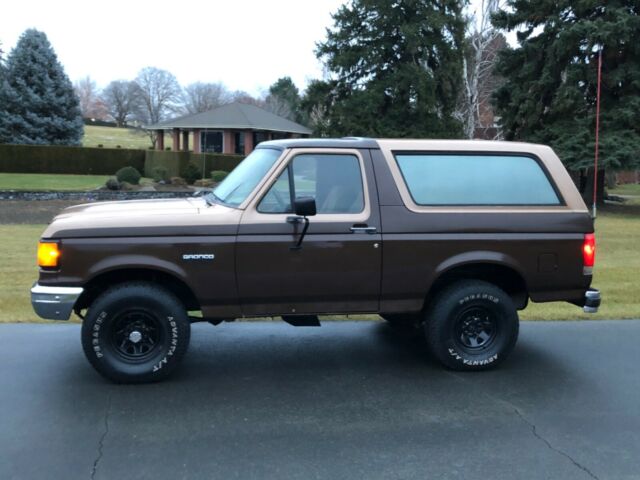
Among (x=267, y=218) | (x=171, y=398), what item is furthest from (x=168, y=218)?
(x=171, y=398)

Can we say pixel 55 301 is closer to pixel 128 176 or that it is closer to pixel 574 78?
pixel 574 78

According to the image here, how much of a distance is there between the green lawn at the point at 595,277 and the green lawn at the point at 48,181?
13.2 metres

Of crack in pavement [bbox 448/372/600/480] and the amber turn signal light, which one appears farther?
the amber turn signal light

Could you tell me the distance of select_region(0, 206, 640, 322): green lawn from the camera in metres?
7.69

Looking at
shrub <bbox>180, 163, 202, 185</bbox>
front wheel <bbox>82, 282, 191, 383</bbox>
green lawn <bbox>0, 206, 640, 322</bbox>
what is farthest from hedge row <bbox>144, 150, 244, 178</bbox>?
front wheel <bbox>82, 282, 191, 383</bbox>

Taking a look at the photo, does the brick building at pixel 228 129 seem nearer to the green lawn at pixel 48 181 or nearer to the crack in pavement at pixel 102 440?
the green lawn at pixel 48 181

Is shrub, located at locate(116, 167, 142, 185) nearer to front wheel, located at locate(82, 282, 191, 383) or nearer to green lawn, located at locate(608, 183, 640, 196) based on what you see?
front wheel, located at locate(82, 282, 191, 383)

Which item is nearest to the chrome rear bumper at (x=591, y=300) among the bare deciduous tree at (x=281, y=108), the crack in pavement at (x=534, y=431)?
the crack in pavement at (x=534, y=431)

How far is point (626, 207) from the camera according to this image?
1058 inches

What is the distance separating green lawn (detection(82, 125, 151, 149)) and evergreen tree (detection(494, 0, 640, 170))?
5757cm

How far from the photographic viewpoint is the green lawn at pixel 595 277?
769cm

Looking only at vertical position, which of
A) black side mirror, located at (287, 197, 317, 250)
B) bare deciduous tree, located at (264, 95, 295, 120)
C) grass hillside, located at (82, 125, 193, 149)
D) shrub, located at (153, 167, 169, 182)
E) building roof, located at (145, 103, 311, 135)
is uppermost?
bare deciduous tree, located at (264, 95, 295, 120)

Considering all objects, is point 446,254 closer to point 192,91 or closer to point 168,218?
point 168,218

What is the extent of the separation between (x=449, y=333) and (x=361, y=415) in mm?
1350
